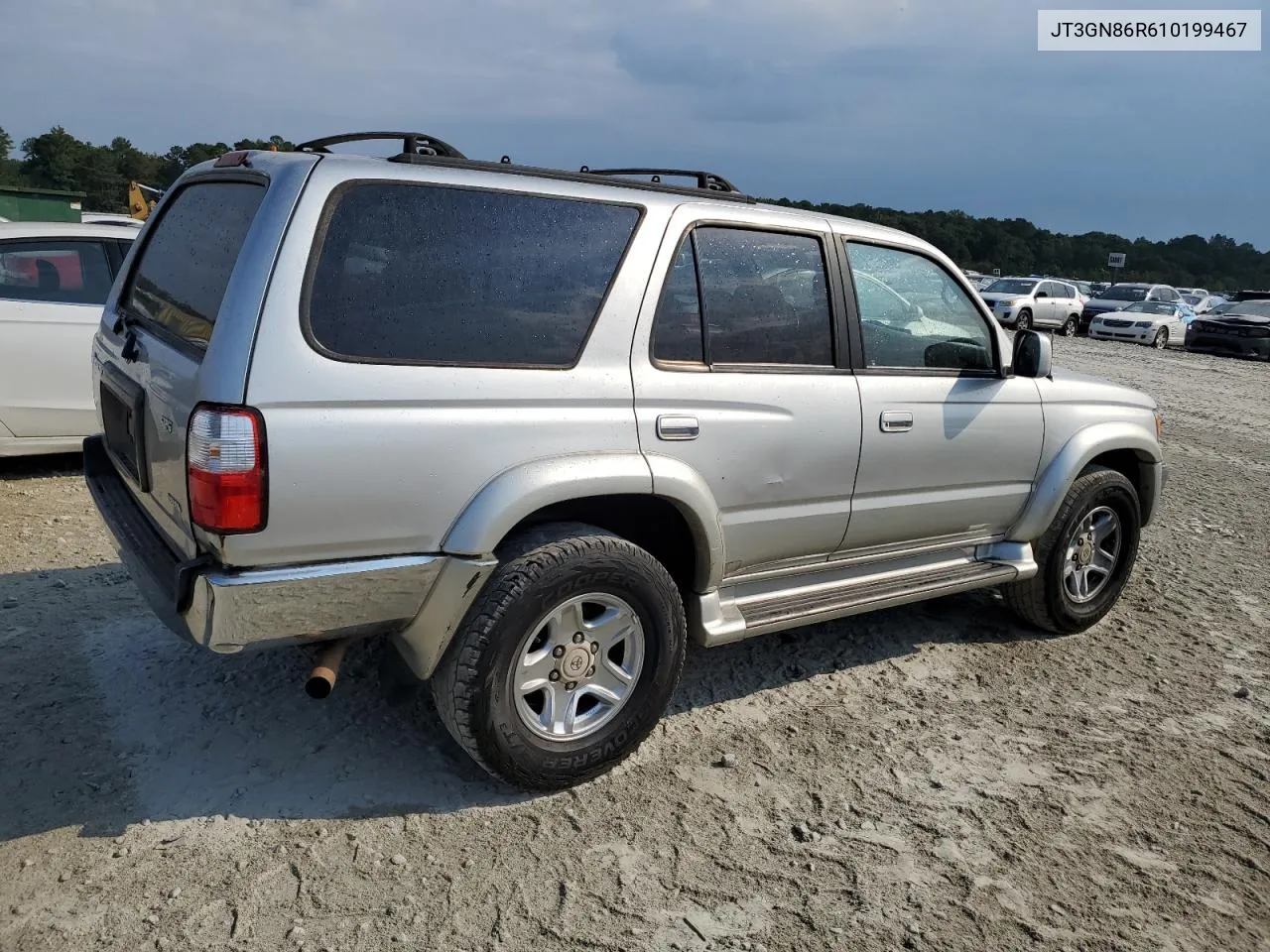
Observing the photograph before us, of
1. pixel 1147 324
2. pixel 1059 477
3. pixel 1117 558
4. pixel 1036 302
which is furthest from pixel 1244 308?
pixel 1059 477

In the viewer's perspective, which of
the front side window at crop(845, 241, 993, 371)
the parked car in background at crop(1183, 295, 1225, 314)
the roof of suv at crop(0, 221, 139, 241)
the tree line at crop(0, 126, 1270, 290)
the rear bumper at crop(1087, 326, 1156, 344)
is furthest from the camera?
the tree line at crop(0, 126, 1270, 290)

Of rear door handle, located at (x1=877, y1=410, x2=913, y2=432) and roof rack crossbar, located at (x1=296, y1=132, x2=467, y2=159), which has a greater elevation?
roof rack crossbar, located at (x1=296, y1=132, x2=467, y2=159)

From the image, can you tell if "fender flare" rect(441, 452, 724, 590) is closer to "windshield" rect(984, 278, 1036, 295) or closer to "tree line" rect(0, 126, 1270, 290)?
"windshield" rect(984, 278, 1036, 295)

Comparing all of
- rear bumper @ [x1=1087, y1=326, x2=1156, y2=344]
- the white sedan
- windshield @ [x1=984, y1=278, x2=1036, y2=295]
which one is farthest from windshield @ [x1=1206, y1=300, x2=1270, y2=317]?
windshield @ [x1=984, y1=278, x2=1036, y2=295]

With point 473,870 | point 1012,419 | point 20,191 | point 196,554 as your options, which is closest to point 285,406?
point 196,554

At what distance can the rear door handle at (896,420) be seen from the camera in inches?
151

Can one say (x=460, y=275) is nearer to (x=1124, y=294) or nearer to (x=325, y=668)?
(x=325, y=668)

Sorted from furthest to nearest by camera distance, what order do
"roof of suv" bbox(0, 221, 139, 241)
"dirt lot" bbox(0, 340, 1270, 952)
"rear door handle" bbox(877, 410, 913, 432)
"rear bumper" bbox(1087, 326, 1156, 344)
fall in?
1. "rear bumper" bbox(1087, 326, 1156, 344)
2. "roof of suv" bbox(0, 221, 139, 241)
3. "rear door handle" bbox(877, 410, 913, 432)
4. "dirt lot" bbox(0, 340, 1270, 952)

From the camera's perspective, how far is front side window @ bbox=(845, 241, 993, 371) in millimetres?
3945

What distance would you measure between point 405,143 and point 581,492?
1240 mm

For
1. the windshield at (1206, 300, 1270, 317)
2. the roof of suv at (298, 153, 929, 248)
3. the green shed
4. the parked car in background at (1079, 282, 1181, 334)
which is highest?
the green shed

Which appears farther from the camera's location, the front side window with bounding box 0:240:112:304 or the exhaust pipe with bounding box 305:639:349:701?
the front side window with bounding box 0:240:112:304

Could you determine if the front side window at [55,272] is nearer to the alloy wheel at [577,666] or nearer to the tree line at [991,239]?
the alloy wheel at [577,666]

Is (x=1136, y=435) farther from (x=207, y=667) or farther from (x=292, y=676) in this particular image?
(x=207, y=667)
